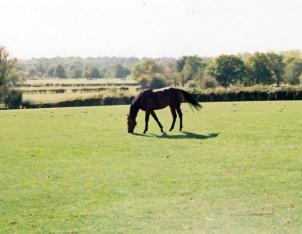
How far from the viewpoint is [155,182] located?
12.7 metres

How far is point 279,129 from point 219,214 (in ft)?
40.9

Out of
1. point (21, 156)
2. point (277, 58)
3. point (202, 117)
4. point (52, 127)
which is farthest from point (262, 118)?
point (277, 58)

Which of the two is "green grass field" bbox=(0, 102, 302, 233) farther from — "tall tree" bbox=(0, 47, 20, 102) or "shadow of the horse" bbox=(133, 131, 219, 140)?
"tall tree" bbox=(0, 47, 20, 102)

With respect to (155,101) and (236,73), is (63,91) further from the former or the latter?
(155,101)

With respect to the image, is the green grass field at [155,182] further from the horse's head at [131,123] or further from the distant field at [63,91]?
the distant field at [63,91]

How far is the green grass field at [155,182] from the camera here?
9.61 meters

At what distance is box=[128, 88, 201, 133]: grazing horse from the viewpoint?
74.2 feet

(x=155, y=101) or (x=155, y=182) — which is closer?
(x=155, y=182)

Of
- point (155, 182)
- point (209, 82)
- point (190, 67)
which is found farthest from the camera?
point (190, 67)

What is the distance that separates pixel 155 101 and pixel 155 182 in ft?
34.4

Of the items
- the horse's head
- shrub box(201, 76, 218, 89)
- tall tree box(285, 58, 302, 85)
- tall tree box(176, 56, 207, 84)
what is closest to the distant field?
shrub box(201, 76, 218, 89)

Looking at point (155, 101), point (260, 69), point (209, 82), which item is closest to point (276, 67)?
point (260, 69)

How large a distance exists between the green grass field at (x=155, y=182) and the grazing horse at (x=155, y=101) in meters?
1.00

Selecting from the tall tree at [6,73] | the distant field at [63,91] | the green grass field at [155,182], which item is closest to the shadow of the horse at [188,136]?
the green grass field at [155,182]
